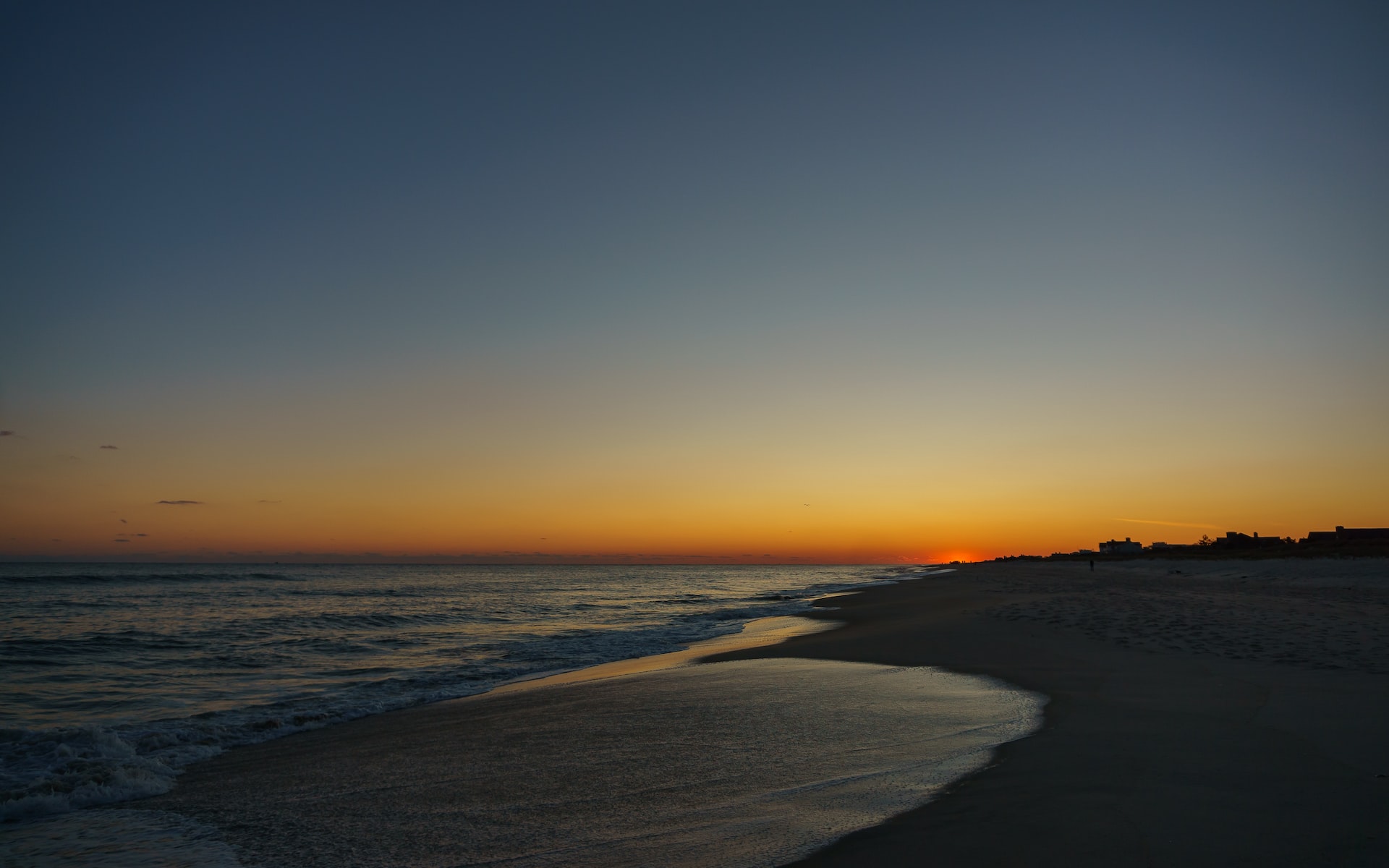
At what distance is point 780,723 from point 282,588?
59.5 m

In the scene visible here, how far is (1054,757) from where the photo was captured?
21.7 feet

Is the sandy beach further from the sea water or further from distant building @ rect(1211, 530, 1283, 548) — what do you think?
distant building @ rect(1211, 530, 1283, 548)

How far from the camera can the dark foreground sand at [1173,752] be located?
4.52m

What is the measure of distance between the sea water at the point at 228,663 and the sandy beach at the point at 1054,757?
124 cm

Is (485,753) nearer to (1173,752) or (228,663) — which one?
(1173,752)

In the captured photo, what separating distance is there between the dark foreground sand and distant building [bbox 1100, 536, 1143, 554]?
15127cm

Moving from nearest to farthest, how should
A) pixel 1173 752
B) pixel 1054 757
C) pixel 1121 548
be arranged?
1. pixel 1173 752
2. pixel 1054 757
3. pixel 1121 548

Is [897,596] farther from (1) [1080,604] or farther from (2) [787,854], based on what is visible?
(2) [787,854]

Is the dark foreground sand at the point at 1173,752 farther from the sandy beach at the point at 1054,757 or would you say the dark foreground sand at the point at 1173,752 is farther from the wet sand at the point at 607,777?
the wet sand at the point at 607,777

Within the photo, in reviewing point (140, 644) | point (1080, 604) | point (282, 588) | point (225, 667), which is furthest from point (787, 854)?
point (282, 588)

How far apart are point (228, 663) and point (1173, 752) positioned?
65.7ft

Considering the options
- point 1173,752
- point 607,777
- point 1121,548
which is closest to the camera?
point 1173,752

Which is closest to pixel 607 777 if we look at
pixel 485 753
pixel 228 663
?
pixel 485 753

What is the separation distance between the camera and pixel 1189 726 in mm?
7430
